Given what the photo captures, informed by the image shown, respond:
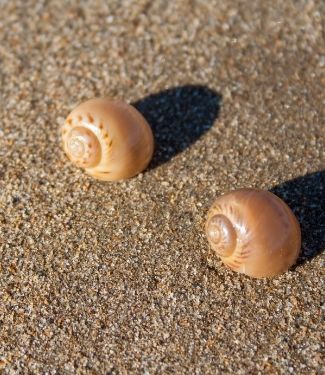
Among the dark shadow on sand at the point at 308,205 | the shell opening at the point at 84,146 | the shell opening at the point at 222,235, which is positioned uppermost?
the shell opening at the point at 84,146

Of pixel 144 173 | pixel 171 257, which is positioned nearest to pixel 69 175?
pixel 144 173

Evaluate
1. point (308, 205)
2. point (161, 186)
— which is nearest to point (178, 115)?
point (161, 186)

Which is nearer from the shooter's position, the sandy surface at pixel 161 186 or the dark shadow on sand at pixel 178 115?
the sandy surface at pixel 161 186

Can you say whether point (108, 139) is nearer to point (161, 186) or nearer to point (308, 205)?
point (161, 186)

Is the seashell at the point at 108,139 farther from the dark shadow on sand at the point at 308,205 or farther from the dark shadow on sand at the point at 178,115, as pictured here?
the dark shadow on sand at the point at 308,205

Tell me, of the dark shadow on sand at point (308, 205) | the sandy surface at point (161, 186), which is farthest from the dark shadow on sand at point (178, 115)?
the dark shadow on sand at point (308, 205)

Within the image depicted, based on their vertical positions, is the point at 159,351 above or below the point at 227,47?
below

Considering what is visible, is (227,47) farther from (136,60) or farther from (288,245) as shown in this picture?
(288,245)
